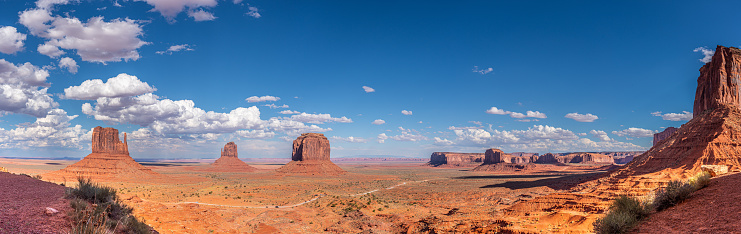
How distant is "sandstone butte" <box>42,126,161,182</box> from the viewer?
3036 inches

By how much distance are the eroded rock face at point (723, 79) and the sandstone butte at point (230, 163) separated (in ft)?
460

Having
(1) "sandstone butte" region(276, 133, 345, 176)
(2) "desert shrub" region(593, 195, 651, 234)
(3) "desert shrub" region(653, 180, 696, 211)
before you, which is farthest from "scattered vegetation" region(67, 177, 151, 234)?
(1) "sandstone butte" region(276, 133, 345, 176)

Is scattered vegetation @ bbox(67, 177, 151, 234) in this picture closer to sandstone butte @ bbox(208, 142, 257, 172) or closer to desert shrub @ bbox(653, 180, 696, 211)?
desert shrub @ bbox(653, 180, 696, 211)

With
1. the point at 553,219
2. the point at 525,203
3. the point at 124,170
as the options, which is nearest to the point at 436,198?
the point at 525,203

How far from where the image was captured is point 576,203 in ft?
97.4

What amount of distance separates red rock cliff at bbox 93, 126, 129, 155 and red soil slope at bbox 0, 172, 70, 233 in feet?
304

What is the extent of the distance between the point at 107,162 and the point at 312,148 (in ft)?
206

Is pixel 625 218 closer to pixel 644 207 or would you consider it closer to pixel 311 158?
pixel 644 207

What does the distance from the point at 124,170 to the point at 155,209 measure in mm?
70534

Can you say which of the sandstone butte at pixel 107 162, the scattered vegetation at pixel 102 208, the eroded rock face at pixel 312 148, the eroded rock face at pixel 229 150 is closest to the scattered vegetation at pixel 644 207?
the scattered vegetation at pixel 102 208

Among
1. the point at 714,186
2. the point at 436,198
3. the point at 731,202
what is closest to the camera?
the point at 731,202

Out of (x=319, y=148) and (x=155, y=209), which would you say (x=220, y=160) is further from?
(x=155, y=209)

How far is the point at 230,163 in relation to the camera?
163375mm

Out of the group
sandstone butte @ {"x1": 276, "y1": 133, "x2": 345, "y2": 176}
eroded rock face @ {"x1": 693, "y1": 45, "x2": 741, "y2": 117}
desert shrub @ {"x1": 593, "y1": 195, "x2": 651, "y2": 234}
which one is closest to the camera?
desert shrub @ {"x1": 593, "y1": 195, "x2": 651, "y2": 234}
